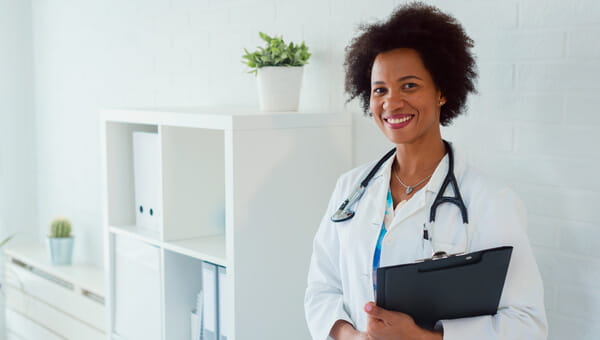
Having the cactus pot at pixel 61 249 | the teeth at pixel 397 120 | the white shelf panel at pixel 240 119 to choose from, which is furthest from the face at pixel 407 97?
the cactus pot at pixel 61 249

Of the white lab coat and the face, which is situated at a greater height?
the face

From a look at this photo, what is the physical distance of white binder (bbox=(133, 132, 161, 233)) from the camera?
238cm

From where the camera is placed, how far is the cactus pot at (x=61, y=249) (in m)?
3.44

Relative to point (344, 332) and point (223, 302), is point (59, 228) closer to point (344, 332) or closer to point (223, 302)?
point (223, 302)

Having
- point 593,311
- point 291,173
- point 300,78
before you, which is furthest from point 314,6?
point 593,311

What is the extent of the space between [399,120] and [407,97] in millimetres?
54

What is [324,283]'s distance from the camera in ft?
5.55

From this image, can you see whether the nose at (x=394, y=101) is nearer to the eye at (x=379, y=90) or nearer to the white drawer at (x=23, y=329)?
the eye at (x=379, y=90)

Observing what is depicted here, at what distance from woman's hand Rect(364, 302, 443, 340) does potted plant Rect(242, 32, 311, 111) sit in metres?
0.95

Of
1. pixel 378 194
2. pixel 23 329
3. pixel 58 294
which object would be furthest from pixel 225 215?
pixel 23 329

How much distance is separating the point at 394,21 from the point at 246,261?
847 millimetres

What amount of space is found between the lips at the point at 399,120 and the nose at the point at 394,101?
0.02 m

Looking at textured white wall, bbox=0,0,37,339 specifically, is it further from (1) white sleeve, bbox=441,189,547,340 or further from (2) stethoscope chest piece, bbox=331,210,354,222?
(1) white sleeve, bbox=441,189,547,340

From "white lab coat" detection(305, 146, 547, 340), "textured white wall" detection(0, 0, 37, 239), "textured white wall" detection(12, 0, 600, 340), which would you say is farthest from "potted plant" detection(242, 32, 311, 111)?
"textured white wall" detection(0, 0, 37, 239)
